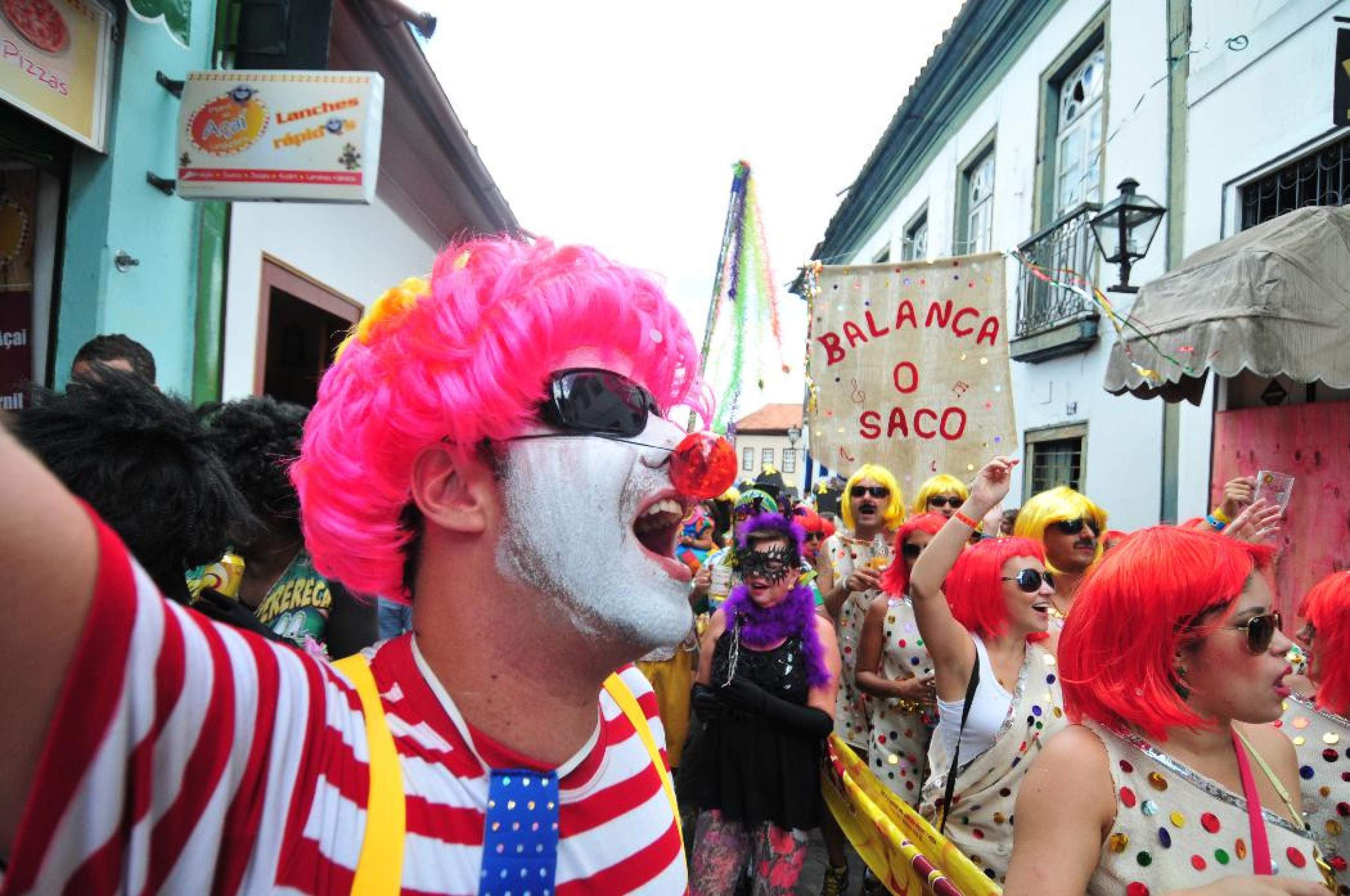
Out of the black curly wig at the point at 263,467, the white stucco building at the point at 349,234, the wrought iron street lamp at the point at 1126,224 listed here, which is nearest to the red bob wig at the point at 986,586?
the black curly wig at the point at 263,467

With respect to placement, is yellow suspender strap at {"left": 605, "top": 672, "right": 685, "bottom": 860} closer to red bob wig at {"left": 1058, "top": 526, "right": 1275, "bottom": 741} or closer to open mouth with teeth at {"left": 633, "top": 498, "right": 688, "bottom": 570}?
open mouth with teeth at {"left": 633, "top": 498, "right": 688, "bottom": 570}

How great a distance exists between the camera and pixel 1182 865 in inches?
62.9

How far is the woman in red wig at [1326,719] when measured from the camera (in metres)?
2.20

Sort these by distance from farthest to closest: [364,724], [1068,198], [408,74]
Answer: [1068,198], [408,74], [364,724]

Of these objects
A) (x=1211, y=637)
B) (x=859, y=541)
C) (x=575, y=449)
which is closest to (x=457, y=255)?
(x=575, y=449)

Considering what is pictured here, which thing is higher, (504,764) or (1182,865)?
(504,764)

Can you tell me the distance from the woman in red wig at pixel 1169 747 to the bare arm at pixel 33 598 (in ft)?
5.25

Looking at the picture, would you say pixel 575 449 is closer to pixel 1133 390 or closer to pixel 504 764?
pixel 504 764

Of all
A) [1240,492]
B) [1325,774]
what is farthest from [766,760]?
[1240,492]

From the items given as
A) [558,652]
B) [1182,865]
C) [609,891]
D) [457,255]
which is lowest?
[1182,865]

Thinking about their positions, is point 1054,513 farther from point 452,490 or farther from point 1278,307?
point 452,490

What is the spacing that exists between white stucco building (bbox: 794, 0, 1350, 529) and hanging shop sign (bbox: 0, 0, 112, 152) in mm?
6999

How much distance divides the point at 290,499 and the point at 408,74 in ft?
17.5

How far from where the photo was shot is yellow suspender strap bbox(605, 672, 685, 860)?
1278 millimetres
